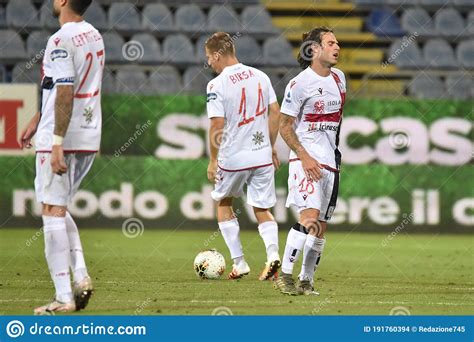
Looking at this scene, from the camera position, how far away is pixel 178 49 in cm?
1873

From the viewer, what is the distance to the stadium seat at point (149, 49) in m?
18.3

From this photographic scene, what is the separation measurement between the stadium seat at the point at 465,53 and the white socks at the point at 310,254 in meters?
12.1

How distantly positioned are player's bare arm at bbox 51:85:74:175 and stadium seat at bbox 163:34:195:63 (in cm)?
1182

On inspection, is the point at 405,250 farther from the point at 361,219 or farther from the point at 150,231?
the point at 150,231

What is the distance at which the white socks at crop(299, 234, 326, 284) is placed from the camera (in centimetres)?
829

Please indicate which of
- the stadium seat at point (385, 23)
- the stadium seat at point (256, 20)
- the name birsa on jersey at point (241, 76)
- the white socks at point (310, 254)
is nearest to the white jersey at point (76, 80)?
the white socks at point (310, 254)

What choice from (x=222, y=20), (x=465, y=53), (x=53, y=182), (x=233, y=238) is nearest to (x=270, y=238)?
Result: (x=233, y=238)

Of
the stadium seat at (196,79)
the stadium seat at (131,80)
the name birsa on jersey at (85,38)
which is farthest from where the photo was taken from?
the stadium seat at (196,79)

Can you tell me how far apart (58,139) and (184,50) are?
12.2 m

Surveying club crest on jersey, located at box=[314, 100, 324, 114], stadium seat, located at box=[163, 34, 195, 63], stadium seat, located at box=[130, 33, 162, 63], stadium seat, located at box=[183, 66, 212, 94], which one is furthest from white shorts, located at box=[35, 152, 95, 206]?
stadium seat, located at box=[163, 34, 195, 63]

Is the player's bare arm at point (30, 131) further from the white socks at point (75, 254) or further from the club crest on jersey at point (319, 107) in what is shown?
the club crest on jersey at point (319, 107)

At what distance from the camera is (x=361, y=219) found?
52.9 ft

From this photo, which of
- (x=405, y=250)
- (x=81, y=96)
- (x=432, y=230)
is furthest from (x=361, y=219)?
A: (x=81, y=96)

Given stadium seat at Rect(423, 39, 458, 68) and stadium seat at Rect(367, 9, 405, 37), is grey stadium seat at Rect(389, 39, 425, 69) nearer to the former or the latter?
stadium seat at Rect(423, 39, 458, 68)
